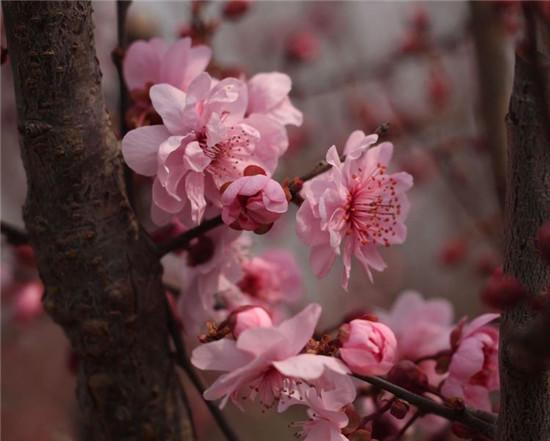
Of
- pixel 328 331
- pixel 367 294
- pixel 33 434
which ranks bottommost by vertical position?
pixel 367 294

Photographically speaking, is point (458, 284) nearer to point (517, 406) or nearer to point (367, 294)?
point (367, 294)

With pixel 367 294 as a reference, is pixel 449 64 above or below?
above

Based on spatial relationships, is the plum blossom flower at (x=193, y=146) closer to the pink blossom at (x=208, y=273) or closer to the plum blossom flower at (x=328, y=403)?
the pink blossom at (x=208, y=273)

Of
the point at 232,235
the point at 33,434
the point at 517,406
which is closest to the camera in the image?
the point at 517,406

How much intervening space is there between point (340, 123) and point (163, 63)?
3420 mm

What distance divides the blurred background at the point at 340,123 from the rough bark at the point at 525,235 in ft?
0.25

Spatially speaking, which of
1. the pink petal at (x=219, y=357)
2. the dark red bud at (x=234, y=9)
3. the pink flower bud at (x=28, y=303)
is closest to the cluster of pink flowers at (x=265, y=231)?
the pink petal at (x=219, y=357)

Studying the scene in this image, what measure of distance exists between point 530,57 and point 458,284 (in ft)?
15.0

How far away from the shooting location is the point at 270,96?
0.95 meters

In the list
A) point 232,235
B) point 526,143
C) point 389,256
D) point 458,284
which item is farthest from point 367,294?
point 526,143

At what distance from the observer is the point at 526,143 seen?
72cm

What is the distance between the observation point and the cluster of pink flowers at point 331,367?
0.72m

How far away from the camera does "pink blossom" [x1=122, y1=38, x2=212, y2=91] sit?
966 mm

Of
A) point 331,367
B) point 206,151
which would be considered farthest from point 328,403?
point 206,151
